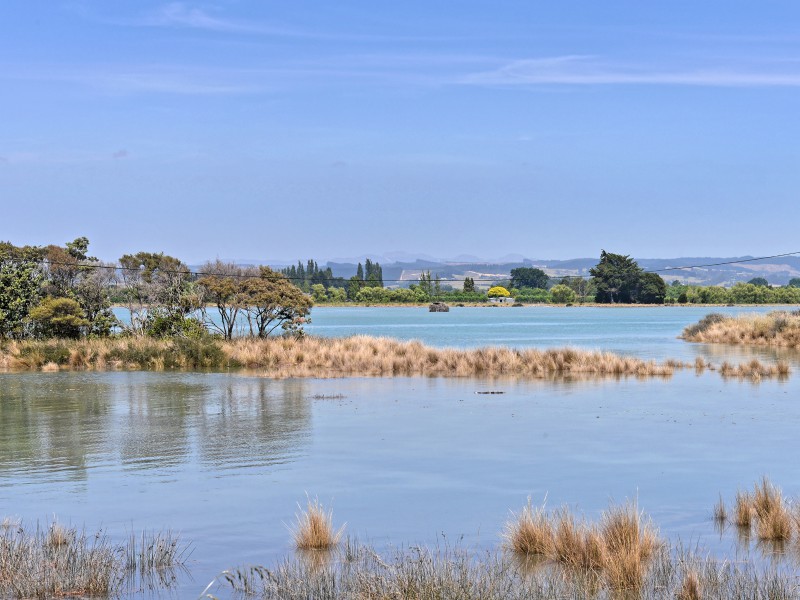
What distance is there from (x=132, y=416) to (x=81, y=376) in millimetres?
11431

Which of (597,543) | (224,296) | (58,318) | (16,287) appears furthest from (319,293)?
(597,543)

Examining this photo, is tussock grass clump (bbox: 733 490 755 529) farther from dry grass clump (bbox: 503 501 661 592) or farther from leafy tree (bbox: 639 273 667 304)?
leafy tree (bbox: 639 273 667 304)

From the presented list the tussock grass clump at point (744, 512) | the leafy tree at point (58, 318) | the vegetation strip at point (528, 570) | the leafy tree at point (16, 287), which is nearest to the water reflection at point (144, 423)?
the leafy tree at point (58, 318)

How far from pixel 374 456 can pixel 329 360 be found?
19702mm

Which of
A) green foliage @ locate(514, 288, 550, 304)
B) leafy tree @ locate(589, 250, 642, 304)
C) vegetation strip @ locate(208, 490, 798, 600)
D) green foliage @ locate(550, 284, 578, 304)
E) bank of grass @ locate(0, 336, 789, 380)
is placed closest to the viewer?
vegetation strip @ locate(208, 490, 798, 600)

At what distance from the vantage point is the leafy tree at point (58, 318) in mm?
37875

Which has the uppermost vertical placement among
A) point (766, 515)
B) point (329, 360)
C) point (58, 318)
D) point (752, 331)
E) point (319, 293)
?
point (319, 293)

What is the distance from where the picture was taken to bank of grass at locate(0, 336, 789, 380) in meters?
34.5

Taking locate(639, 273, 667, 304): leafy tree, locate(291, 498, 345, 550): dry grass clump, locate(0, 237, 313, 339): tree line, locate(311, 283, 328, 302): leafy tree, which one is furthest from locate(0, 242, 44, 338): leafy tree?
locate(639, 273, 667, 304): leafy tree

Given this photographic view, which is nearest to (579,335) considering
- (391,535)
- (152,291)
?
(152,291)

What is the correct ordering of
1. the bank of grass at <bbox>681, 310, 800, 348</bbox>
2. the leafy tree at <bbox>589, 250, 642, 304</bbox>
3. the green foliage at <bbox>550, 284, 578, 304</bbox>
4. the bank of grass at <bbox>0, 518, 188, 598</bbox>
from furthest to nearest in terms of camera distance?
the green foliage at <bbox>550, 284, 578, 304</bbox>, the leafy tree at <bbox>589, 250, 642, 304</bbox>, the bank of grass at <bbox>681, 310, 800, 348</bbox>, the bank of grass at <bbox>0, 518, 188, 598</bbox>

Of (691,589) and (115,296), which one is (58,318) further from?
(691,589)

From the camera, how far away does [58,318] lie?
125 feet

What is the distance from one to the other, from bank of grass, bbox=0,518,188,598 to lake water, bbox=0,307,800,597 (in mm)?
391
